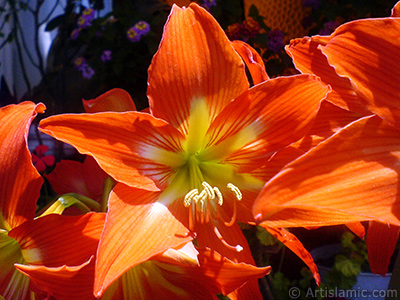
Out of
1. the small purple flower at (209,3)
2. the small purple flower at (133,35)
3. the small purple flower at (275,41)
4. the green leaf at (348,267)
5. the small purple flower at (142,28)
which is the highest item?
the small purple flower at (209,3)

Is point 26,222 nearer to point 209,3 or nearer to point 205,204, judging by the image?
point 205,204

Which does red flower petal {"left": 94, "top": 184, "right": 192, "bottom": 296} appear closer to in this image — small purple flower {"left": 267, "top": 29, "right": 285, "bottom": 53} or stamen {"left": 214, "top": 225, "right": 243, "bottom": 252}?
stamen {"left": 214, "top": 225, "right": 243, "bottom": 252}

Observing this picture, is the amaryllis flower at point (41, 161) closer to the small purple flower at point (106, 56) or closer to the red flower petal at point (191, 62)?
the small purple flower at point (106, 56)

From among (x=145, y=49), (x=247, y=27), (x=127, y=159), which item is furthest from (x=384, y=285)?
(x=127, y=159)

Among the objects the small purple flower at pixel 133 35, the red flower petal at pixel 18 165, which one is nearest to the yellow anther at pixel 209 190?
the red flower petal at pixel 18 165
